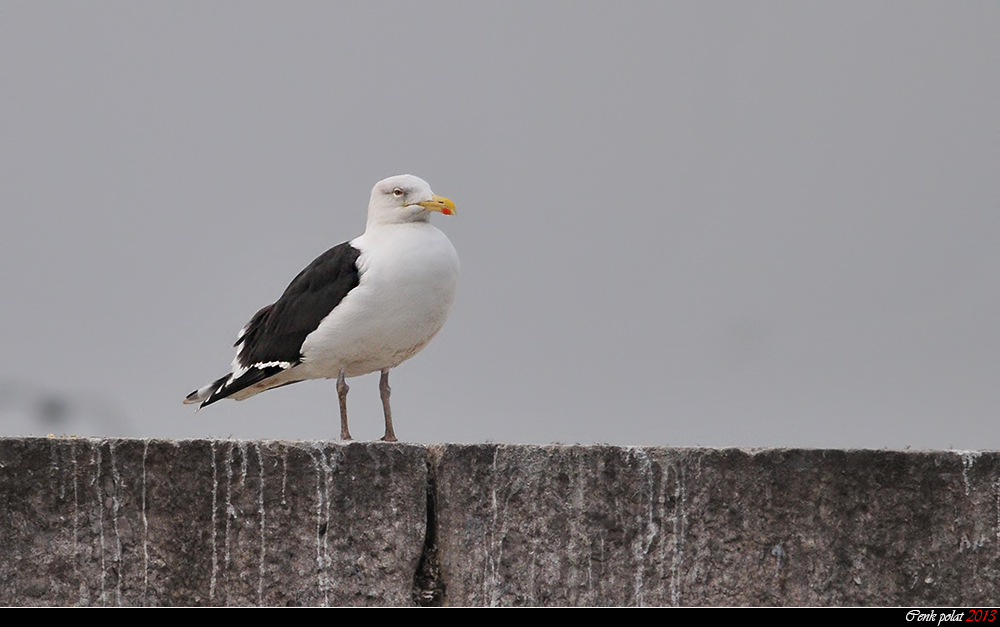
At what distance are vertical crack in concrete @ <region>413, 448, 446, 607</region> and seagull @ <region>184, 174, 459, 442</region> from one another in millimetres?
2394

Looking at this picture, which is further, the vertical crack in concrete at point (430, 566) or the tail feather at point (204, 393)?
the tail feather at point (204, 393)

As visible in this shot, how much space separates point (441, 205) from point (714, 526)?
3452 millimetres

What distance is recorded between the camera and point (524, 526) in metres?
5.80

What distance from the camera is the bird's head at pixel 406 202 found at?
8.60m

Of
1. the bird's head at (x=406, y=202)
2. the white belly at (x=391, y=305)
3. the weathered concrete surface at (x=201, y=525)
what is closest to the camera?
the weathered concrete surface at (x=201, y=525)

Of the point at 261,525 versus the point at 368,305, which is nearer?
the point at 261,525

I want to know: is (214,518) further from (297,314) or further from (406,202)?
(406,202)

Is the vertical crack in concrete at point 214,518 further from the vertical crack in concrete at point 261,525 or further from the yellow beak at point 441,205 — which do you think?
the yellow beak at point 441,205

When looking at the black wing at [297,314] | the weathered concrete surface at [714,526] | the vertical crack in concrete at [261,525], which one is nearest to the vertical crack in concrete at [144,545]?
the vertical crack in concrete at [261,525]

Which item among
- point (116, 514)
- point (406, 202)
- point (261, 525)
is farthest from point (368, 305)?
point (116, 514)

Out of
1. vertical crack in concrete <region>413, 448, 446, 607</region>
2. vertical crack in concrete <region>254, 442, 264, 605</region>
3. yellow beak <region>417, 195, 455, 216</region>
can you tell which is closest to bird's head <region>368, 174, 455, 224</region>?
yellow beak <region>417, 195, 455, 216</region>

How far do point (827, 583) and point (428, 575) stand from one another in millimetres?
1687

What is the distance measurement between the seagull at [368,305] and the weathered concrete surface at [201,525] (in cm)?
244

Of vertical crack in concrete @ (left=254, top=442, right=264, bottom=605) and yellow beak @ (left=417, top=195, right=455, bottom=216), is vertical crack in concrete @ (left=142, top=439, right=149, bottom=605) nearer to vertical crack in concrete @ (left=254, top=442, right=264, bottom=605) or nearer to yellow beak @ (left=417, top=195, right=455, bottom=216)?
vertical crack in concrete @ (left=254, top=442, right=264, bottom=605)
